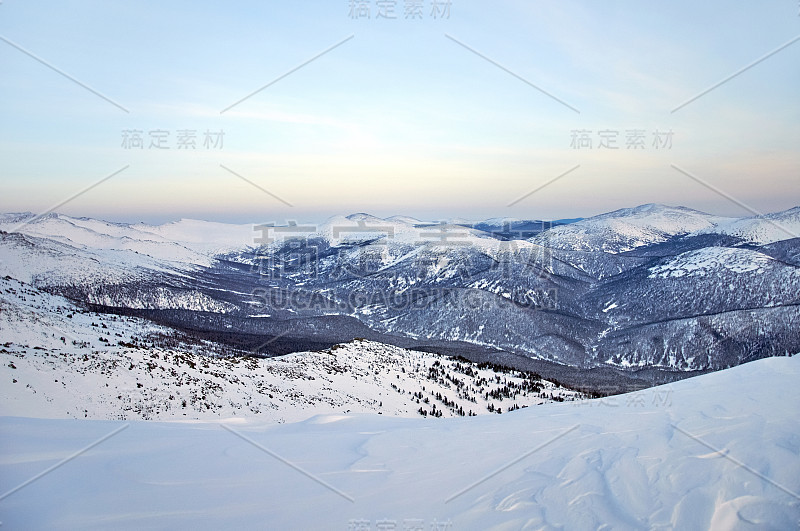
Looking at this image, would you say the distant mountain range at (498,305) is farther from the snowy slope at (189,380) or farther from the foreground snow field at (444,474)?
the foreground snow field at (444,474)

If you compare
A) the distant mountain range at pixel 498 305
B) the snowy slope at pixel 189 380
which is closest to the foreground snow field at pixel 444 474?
the snowy slope at pixel 189 380

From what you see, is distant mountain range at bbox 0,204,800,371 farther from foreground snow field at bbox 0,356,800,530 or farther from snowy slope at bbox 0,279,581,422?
foreground snow field at bbox 0,356,800,530

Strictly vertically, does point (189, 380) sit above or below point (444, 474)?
below

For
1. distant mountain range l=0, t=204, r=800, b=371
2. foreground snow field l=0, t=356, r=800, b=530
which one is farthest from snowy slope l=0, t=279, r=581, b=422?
distant mountain range l=0, t=204, r=800, b=371

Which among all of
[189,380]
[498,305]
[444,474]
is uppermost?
[444,474]

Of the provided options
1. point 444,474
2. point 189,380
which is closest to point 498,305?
point 189,380

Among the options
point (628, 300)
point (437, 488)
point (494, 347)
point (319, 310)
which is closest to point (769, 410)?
point (437, 488)

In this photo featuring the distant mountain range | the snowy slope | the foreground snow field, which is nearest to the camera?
the foreground snow field

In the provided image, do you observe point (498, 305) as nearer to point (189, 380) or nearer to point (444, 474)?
point (189, 380)

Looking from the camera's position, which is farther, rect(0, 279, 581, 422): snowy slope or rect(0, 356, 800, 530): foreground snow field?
rect(0, 279, 581, 422): snowy slope
